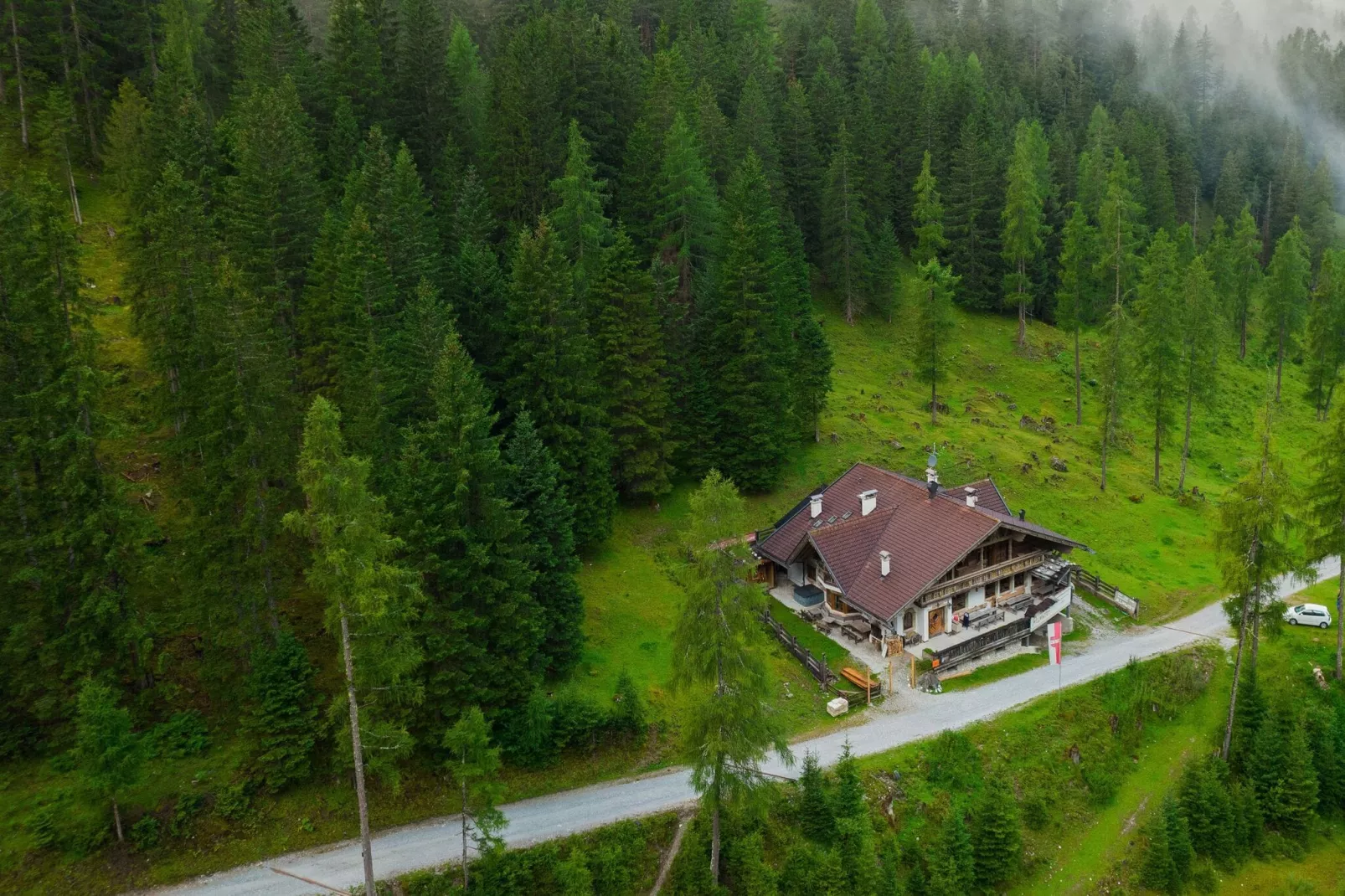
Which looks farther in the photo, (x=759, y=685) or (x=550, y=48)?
(x=550, y=48)

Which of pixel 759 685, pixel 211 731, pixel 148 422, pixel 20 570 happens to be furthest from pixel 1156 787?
pixel 148 422

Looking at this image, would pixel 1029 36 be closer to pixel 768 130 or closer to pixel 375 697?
pixel 768 130

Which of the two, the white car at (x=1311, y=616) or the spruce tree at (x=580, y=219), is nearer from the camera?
the white car at (x=1311, y=616)

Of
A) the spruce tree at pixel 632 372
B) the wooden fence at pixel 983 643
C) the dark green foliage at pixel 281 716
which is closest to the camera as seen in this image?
the dark green foliage at pixel 281 716

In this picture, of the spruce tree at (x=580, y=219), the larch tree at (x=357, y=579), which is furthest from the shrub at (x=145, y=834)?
the spruce tree at (x=580, y=219)

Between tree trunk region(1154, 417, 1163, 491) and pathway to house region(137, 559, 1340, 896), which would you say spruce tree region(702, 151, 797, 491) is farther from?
tree trunk region(1154, 417, 1163, 491)

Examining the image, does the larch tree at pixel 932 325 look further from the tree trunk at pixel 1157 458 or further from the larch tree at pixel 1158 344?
the tree trunk at pixel 1157 458

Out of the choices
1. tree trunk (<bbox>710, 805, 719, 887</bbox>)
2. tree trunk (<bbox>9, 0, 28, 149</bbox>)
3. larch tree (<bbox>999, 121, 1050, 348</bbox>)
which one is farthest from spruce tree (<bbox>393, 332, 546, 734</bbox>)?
larch tree (<bbox>999, 121, 1050, 348</bbox>)
